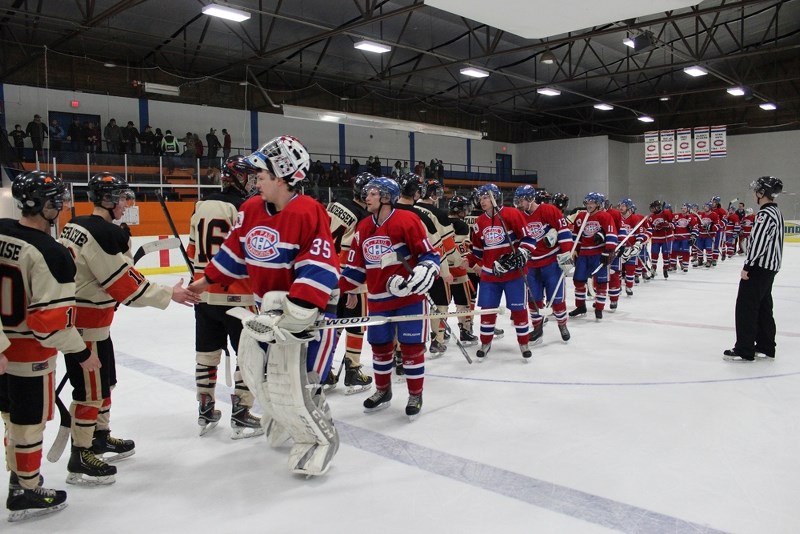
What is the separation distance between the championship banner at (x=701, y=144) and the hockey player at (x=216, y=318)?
23.1m

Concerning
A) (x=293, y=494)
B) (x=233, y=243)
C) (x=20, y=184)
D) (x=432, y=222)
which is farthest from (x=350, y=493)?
(x=432, y=222)

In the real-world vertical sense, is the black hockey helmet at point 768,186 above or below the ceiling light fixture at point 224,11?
below

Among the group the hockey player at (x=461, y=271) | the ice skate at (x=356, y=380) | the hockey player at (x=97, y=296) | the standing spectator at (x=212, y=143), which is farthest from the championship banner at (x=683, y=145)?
the hockey player at (x=97, y=296)

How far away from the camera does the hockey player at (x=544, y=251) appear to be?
20.4 ft

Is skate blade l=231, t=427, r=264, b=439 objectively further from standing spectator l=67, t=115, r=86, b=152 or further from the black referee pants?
standing spectator l=67, t=115, r=86, b=152

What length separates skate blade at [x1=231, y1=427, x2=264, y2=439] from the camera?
141 inches

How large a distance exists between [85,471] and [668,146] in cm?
2408

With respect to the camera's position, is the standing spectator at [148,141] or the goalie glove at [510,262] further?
the standing spectator at [148,141]

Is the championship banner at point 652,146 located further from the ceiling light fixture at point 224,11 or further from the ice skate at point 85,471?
the ice skate at point 85,471

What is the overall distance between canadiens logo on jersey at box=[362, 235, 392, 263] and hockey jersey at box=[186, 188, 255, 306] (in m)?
0.81

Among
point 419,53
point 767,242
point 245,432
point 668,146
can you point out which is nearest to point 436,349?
point 245,432

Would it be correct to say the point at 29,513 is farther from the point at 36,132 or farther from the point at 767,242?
the point at 36,132

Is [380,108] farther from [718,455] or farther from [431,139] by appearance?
[718,455]

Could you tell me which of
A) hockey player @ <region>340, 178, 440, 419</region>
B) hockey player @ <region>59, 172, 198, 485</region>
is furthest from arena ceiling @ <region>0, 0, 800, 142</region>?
hockey player @ <region>59, 172, 198, 485</region>
